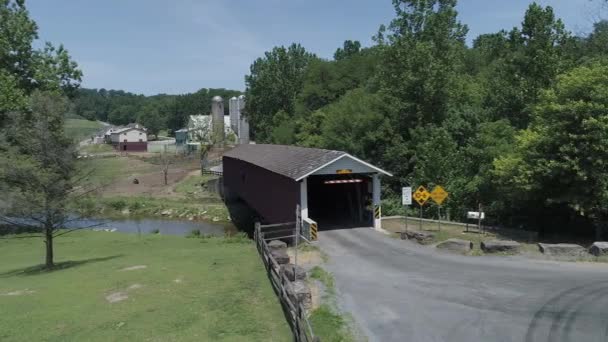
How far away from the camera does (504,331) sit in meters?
10.8

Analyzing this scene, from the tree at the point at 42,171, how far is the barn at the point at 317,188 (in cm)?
947

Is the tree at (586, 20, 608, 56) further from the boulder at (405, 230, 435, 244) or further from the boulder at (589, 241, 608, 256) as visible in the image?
the boulder at (405, 230, 435, 244)

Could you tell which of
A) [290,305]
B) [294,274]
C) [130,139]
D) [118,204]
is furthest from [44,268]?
[130,139]

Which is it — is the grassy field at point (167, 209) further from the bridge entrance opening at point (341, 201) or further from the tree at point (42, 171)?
the tree at point (42, 171)

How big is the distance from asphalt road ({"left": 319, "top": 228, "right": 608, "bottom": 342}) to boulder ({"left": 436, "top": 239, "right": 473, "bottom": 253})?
59cm

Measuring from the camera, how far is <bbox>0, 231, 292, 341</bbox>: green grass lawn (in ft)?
36.8

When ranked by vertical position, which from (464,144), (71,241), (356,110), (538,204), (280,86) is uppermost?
(280,86)

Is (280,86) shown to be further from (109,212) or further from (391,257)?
(391,257)

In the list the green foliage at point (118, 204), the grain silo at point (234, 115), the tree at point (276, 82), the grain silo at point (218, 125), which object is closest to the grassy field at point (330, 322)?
the green foliage at point (118, 204)

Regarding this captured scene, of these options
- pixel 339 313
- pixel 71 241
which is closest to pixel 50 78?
pixel 71 241

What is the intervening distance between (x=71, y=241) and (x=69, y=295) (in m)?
17.1

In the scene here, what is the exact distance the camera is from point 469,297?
43.2ft

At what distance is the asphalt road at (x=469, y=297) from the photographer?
10820mm

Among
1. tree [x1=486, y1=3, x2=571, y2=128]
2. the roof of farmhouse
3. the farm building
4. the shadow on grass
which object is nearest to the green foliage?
the roof of farmhouse
